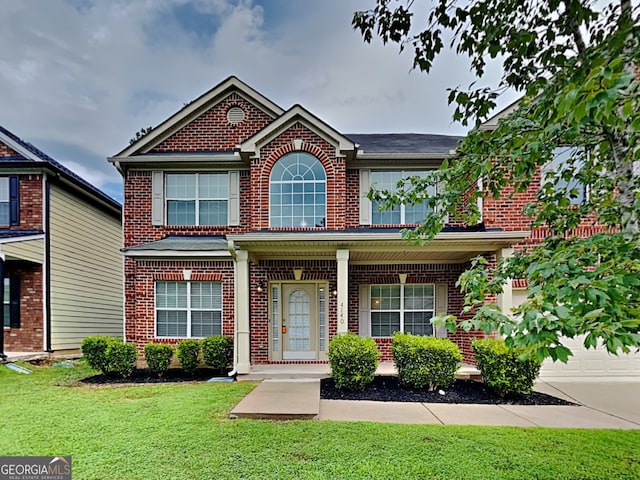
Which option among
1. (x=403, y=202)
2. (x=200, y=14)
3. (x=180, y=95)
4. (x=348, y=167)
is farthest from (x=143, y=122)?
(x=403, y=202)

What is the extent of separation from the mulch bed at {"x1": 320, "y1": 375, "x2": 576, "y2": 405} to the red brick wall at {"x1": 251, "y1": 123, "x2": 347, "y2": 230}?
410 cm

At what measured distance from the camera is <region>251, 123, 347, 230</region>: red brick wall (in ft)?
30.6

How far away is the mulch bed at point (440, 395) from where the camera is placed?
677cm

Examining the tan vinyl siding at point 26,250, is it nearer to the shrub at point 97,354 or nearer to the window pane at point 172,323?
the shrub at point 97,354

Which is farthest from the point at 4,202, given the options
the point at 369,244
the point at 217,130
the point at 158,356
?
the point at 369,244

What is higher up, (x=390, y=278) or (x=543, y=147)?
(x=543, y=147)

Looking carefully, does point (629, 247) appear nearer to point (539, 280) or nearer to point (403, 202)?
point (539, 280)

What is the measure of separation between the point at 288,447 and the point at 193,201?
24.7 feet

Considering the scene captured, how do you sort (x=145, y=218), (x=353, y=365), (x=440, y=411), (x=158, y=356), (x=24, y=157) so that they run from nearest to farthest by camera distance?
1. (x=440, y=411)
2. (x=353, y=365)
3. (x=158, y=356)
4. (x=145, y=218)
5. (x=24, y=157)

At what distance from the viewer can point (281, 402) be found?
19.9ft

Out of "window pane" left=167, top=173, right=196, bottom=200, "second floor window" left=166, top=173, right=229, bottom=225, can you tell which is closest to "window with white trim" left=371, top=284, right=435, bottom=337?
"second floor window" left=166, top=173, right=229, bottom=225

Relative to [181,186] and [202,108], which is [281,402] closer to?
[181,186]

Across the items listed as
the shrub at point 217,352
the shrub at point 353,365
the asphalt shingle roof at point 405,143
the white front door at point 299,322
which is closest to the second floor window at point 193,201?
the white front door at point 299,322

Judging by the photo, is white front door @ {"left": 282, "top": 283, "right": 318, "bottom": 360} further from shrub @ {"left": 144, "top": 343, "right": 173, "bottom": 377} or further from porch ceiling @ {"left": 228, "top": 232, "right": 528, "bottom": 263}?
shrub @ {"left": 144, "top": 343, "right": 173, "bottom": 377}
